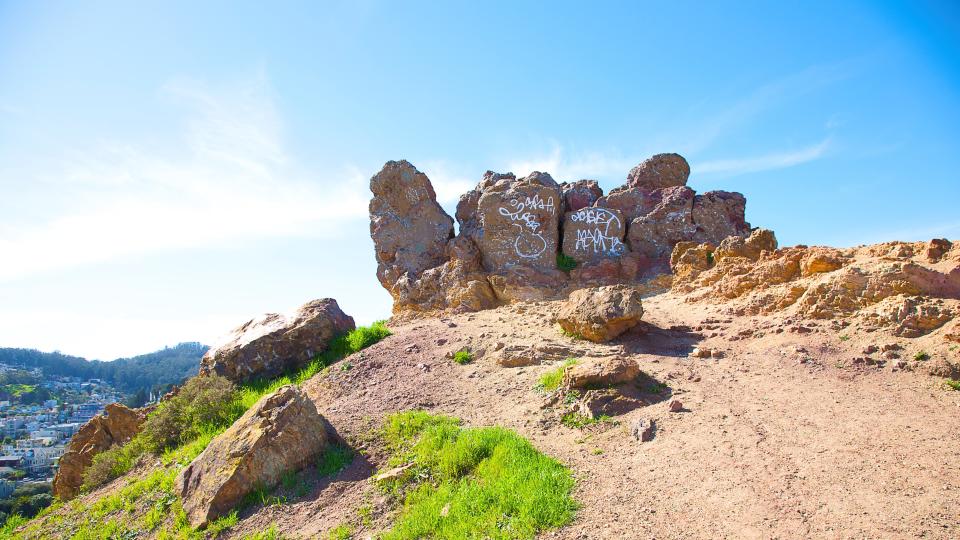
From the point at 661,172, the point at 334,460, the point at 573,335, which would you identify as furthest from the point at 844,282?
the point at 334,460

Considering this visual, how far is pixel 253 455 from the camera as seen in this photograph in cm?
609

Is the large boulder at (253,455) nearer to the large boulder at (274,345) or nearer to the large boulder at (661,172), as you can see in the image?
the large boulder at (274,345)

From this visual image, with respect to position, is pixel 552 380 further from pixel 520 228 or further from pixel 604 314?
pixel 520 228

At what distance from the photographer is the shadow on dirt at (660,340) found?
8.34 meters

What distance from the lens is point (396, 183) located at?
1535 centimetres

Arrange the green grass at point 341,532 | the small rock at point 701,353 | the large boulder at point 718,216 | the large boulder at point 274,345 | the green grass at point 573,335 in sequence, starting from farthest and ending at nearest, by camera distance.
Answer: the large boulder at point 718,216 < the large boulder at point 274,345 < the green grass at point 573,335 < the small rock at point 701,353 < the green grass at point 341,532

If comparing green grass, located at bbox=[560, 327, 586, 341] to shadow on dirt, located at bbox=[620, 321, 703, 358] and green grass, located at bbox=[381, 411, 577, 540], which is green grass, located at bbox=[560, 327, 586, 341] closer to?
shadow on dirt, located at bbox=[620, 321, 703, 358]

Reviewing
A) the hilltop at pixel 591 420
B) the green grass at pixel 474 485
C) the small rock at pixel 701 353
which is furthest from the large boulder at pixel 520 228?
the green grass at pixel 474 485

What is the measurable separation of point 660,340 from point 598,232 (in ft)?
17.5

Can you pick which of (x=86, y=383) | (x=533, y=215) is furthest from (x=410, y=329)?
(x=86, y=383)

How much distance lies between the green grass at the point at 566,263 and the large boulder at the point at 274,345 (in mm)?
5456

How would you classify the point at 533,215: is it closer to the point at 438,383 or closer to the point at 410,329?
the point at 410,329

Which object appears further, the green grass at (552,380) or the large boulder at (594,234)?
the large boulder at (594,234)

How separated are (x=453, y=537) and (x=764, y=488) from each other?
2583mm
